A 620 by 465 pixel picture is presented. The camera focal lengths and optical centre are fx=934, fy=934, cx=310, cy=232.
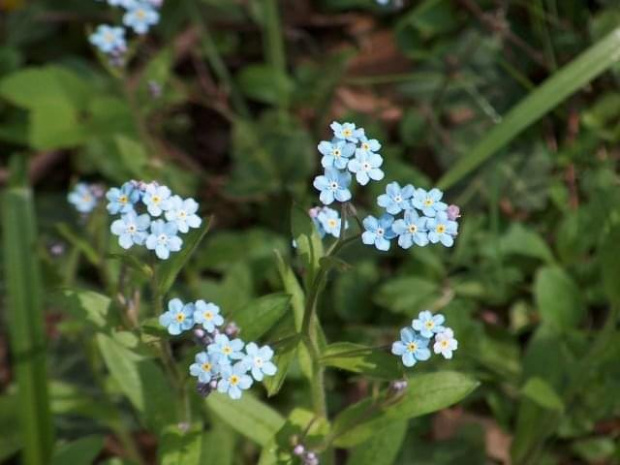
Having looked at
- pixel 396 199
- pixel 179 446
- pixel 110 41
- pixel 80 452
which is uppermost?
pixel 396 199

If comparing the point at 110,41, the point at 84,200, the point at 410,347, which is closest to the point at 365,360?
the point at 410,347

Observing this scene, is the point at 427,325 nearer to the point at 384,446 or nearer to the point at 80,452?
the point at 384,446

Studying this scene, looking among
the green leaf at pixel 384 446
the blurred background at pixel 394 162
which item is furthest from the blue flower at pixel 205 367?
the blurred background at pixel 394 162

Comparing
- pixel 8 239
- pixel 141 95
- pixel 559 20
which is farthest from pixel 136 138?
pixel 559 20

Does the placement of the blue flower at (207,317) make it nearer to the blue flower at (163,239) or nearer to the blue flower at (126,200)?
the blue flower at (163,239)

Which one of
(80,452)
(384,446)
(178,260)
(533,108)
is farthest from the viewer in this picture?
(533,108)

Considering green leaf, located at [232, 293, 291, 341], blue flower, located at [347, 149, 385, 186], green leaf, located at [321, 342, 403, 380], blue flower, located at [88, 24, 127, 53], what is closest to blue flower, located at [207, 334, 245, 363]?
green leaf, located at [232, 293, 291, 341]

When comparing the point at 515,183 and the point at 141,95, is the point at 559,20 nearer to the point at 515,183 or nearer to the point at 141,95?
the point at 515,183
